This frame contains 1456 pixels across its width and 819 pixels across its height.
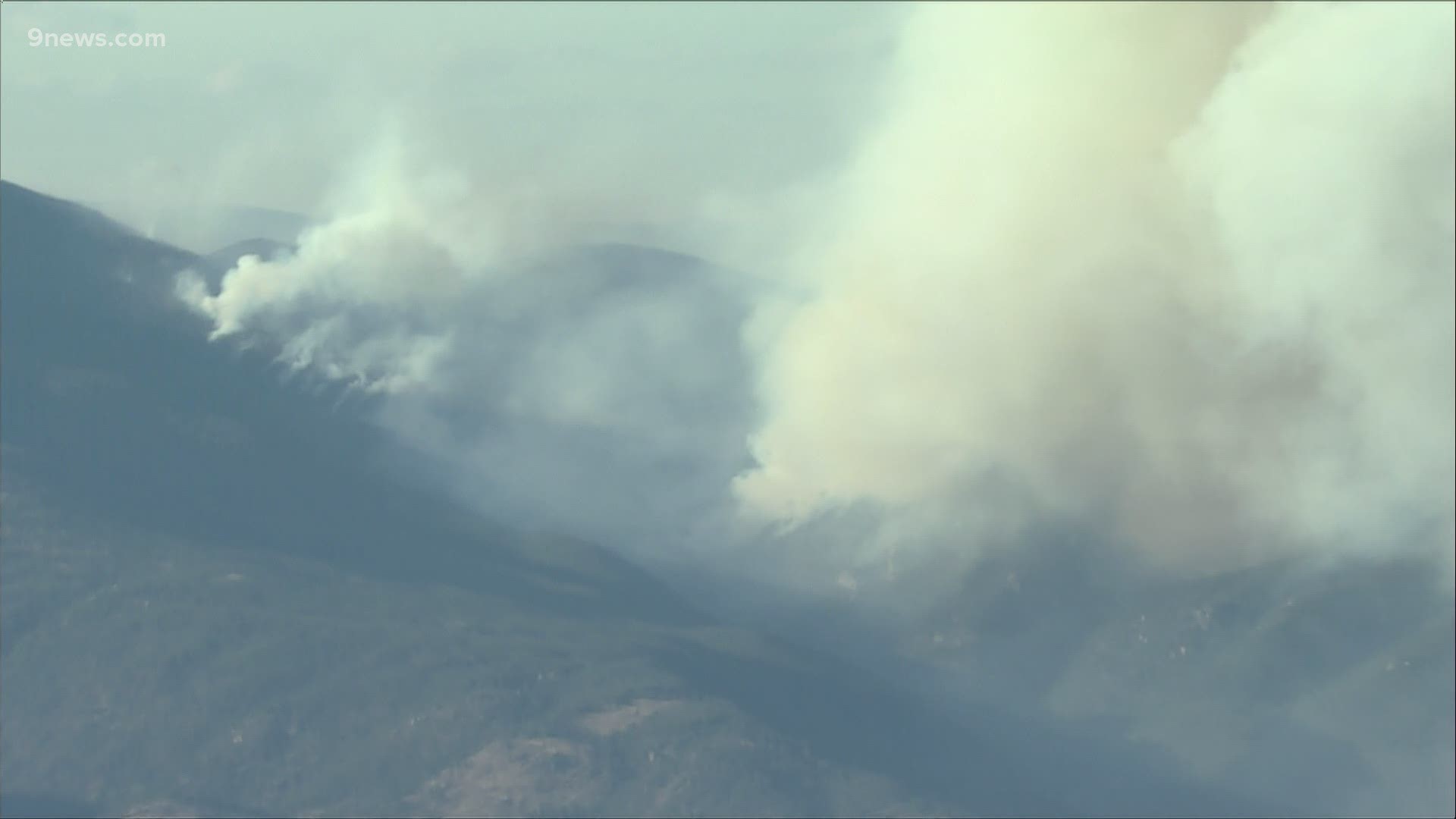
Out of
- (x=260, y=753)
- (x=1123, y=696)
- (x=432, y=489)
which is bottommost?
(x=260, y=753)

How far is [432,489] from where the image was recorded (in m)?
172

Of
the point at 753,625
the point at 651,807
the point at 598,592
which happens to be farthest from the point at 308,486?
the point at 651,807

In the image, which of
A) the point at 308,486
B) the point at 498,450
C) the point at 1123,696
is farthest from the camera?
the point at 498,450

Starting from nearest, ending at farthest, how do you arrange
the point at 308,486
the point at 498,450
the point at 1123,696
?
the point at 1123,696 → the point at 308,486 → the point at 498,450

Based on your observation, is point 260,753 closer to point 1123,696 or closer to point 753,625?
point 753,625

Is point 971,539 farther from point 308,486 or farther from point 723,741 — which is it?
point 308,486

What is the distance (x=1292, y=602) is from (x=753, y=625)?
1564 inches

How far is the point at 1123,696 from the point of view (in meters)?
153

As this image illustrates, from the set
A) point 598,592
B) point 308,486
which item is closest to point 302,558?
point 308,486

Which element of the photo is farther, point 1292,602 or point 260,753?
point 1292,602

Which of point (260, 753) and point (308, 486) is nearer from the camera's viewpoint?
point (260, 753)

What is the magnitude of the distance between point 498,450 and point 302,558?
89.1ft

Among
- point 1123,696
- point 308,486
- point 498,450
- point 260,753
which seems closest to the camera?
point 260,753

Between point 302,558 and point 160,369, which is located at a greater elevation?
point 160,369
